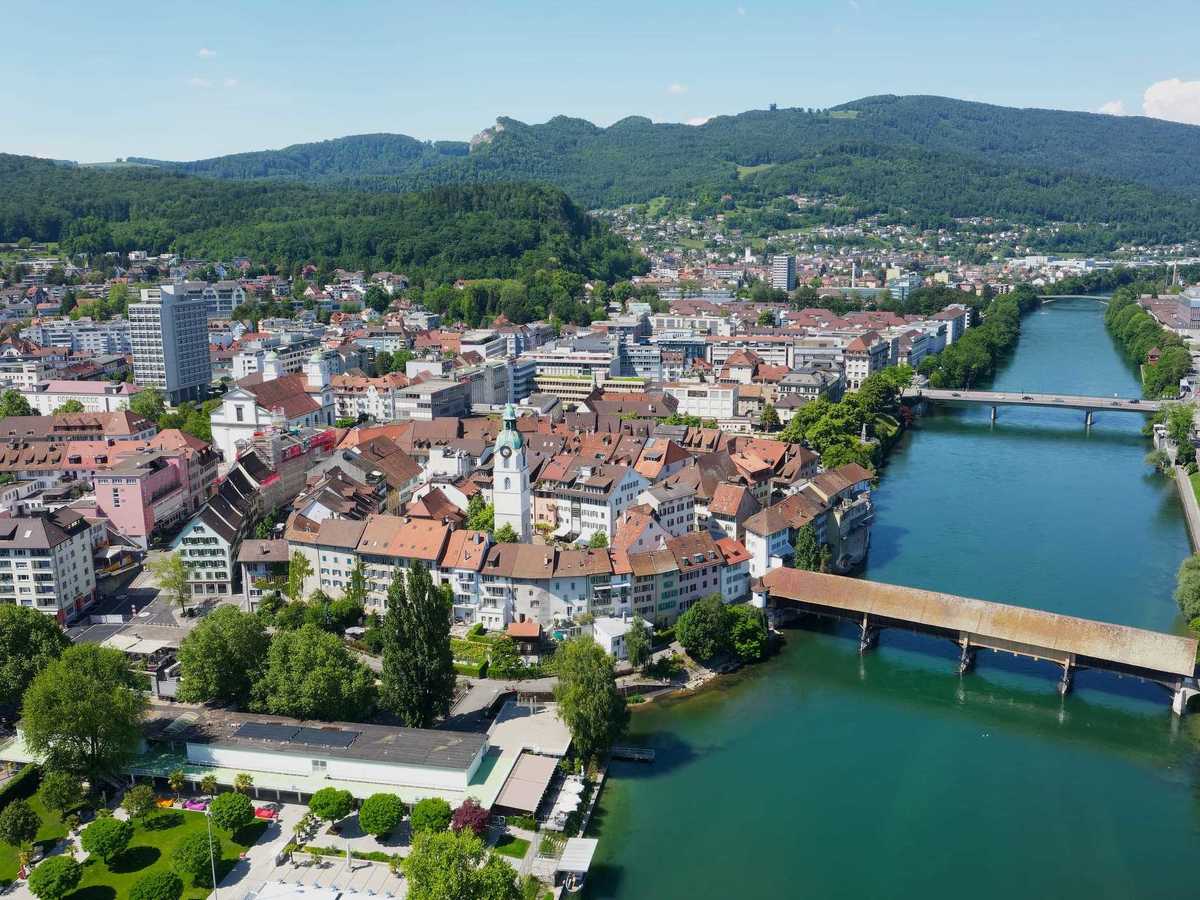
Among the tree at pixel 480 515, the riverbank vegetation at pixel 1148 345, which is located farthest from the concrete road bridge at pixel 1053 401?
the tree at pixel 480 515

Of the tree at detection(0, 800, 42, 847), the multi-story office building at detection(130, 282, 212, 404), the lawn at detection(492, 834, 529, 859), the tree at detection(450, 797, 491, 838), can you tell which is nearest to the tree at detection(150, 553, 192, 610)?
the tree at detection(0, 800, 42, 847)

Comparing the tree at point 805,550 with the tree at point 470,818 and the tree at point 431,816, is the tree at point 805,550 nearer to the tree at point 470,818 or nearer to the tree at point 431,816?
the tree at point 470,818

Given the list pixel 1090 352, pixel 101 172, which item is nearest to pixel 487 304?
pixel 1090 352

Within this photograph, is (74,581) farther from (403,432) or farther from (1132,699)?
(1132,699)

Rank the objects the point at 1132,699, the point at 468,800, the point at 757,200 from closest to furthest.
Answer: the point at 468,800, the point at 1132,699, the point at 757,200

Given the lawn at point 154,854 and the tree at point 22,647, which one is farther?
the tree at point 22,647

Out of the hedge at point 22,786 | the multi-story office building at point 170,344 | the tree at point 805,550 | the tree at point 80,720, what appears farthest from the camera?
the multi-story office building at point 170,344

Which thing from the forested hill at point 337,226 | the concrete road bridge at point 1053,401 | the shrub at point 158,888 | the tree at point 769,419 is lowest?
the shrub at point 158,888
